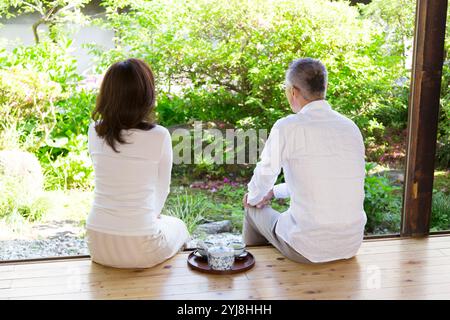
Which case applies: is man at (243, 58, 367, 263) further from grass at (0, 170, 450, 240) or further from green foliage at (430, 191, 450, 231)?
green foliage at (430, 191, 450, 231)

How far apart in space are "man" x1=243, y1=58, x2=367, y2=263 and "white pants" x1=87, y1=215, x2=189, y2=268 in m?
0.62

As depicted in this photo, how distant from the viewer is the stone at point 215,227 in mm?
3486

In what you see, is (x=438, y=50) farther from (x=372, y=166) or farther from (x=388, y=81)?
(x=372, y=166)

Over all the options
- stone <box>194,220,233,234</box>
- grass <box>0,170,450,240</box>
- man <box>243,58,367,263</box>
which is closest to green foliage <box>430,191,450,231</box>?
grass <box>0,170,450,240</box>

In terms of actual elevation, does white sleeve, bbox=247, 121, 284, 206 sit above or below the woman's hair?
below

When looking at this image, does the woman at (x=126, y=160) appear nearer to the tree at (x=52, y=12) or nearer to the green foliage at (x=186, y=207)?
the green foliage at (x=186, y=207)

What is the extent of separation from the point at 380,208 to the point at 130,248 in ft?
6.14

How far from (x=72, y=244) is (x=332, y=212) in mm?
1597

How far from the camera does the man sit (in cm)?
253

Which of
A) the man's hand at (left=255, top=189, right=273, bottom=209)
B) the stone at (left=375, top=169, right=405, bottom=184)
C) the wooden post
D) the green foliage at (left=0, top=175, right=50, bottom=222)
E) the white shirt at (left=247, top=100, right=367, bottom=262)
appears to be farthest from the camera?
the stone at (left=375, top=169, right=405, bottom=184)

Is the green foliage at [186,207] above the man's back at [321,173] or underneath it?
underneath

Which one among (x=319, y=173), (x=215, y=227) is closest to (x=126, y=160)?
(x=319, y=173)

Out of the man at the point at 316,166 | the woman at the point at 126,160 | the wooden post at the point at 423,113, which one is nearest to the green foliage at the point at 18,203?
the woman at the point at 126,160

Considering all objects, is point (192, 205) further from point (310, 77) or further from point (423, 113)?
point (423, 113)
